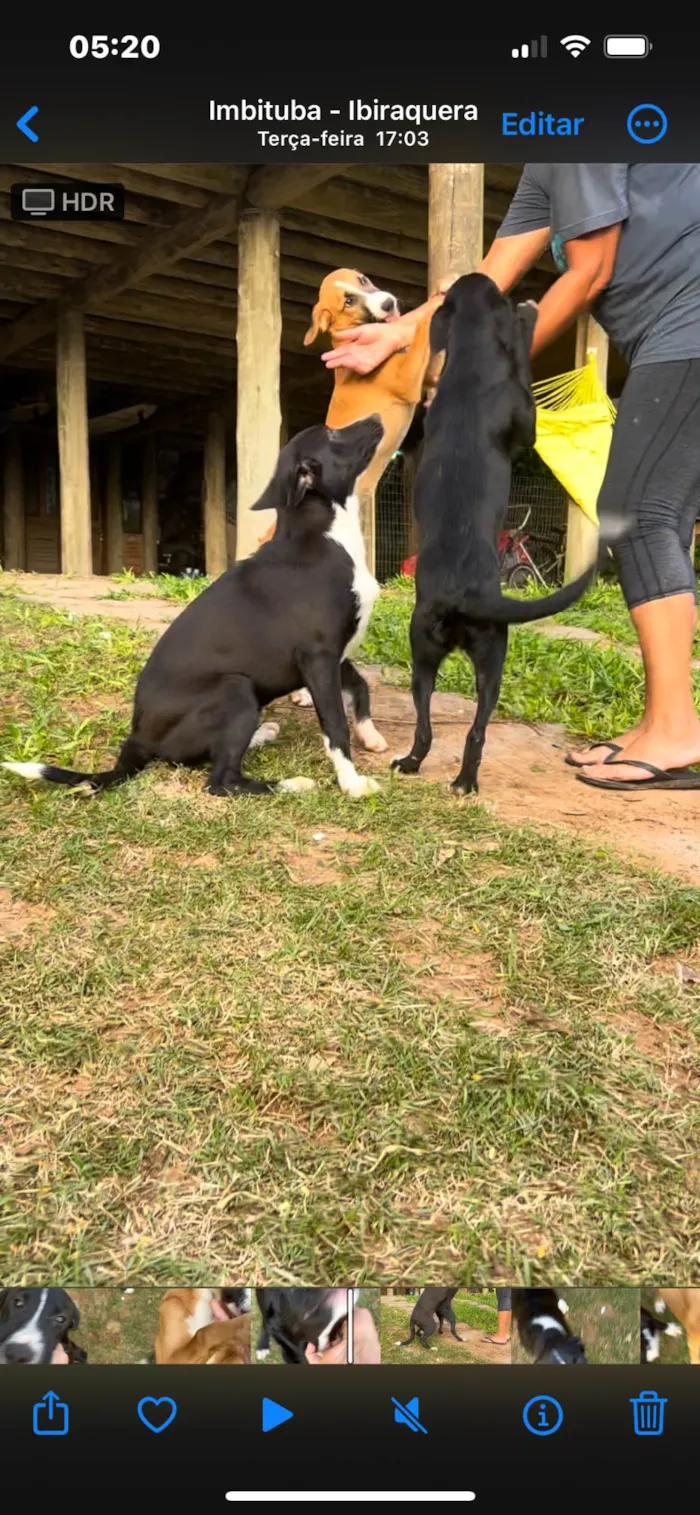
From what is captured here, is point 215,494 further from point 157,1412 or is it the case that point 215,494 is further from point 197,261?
point 157,1412

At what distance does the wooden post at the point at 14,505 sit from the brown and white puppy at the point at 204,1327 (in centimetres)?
1802

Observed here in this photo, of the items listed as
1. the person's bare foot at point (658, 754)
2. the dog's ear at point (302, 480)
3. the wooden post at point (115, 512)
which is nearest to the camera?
the dog's ear at point (302, 480)

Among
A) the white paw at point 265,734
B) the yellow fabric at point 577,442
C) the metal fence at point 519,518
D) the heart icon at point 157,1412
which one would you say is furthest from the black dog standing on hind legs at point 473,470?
the metal fence at point 519,518

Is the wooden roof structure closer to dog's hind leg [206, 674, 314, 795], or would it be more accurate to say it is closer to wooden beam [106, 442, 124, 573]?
dog's hind leg [206, 674, 314, 795]

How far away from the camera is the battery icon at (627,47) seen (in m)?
1.67

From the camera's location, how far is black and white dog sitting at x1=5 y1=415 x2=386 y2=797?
3.25 meters

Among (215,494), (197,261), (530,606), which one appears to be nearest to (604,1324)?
(530,606)

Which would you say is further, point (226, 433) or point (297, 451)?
point (226, 433)

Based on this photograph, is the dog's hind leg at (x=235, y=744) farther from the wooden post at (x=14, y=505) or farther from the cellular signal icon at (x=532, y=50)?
the wooden post at (x=14, y=505)

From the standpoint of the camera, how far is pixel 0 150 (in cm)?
192

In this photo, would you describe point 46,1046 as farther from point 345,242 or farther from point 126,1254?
point 345,242

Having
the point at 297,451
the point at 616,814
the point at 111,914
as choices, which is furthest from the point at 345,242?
the point at 111,914

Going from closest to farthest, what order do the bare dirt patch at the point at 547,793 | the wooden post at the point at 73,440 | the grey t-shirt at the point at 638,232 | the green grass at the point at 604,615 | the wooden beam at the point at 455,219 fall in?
the grey t-shirt at the point at 638,232 → the bare dirt patch at the point at 547,793 → the wooden beam at the point at 455,219 → the green grass at the point at 604,615 → the wooden post at the point at 73,440

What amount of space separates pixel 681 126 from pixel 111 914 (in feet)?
6.66
